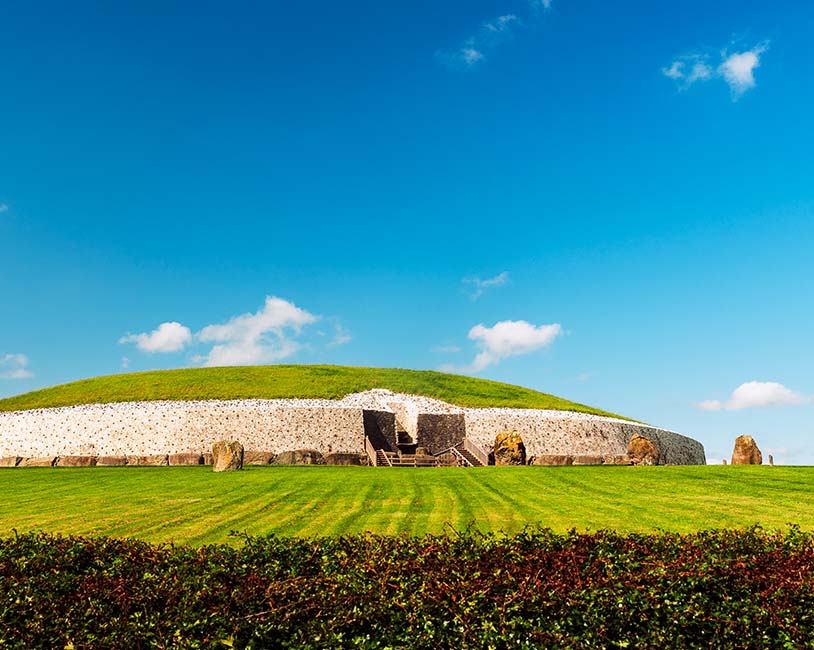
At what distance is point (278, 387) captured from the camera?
45438 millimetres

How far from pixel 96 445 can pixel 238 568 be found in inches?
1271

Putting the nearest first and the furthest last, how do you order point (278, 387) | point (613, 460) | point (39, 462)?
point (39, 462) < point (613, 460) < point (278, 387)

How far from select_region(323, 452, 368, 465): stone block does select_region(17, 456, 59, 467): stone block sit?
12716mm

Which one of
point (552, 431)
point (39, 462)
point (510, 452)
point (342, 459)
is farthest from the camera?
point (552, 431)

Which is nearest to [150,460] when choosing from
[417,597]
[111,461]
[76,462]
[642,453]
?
[111,461]

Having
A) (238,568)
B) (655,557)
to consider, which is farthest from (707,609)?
(238,568)

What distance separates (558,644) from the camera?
219 inches

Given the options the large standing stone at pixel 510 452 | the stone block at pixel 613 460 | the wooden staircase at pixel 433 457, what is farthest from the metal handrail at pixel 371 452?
the stone block at pixel 613 460

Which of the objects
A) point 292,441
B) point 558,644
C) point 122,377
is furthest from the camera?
point 122,377

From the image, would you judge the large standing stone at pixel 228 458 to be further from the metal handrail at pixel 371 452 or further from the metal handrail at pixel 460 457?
the metal handrail at pixel 460 457

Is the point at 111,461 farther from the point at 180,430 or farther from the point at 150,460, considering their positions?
the point at 180,430

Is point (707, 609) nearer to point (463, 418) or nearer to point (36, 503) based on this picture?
point (36, 503)

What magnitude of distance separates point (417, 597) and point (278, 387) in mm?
40544

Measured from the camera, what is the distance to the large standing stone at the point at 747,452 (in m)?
28.5
